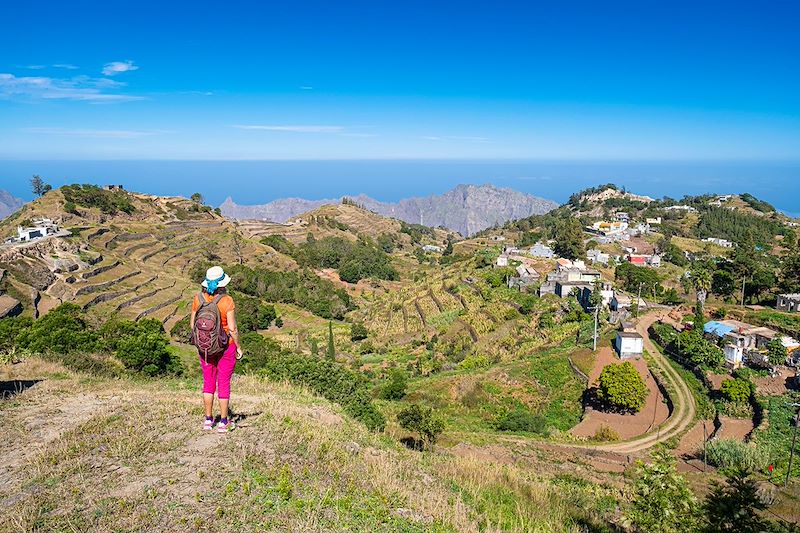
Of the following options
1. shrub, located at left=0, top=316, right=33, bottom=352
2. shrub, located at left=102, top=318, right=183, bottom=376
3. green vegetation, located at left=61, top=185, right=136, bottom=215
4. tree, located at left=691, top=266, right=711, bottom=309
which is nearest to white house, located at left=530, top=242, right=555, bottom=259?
tree, located at left=691, top=266, right=711, bottom=309

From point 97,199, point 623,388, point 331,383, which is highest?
point 97,199

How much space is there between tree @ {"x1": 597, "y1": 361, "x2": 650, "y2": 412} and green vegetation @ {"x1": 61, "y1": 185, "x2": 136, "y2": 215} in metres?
70.5

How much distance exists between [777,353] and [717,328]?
4.99 metres

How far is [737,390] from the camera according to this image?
2470 centimetres

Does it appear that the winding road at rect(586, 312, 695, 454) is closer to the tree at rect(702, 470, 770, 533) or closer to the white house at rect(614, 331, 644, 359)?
the white house at rect(614, 331, 644, 359)

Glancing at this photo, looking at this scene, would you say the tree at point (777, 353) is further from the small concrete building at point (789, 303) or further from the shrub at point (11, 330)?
the shrub at point (11, 330)

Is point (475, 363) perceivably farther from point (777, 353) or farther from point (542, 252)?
point (542, 252)

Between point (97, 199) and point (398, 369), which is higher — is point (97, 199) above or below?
above

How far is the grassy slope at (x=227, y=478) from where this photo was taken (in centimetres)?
572

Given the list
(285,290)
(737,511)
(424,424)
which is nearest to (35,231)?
(285,290)

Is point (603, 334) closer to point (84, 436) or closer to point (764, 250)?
point (84, 436)

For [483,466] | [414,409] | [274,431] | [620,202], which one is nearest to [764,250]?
[620,202]

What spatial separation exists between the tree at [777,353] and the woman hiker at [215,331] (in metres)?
30.0

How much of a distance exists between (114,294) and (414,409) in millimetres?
35931
